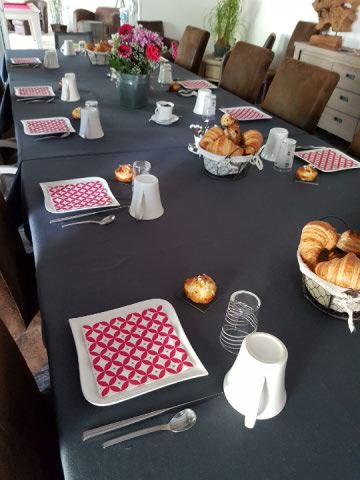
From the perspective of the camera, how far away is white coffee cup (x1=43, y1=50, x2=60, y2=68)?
82.4 inches

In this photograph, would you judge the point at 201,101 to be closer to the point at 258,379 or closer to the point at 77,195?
the point at 77,195

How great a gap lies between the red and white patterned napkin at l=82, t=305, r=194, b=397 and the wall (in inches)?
148

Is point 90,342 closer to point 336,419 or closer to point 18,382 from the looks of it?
point 18,382

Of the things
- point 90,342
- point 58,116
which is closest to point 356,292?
point 90,342

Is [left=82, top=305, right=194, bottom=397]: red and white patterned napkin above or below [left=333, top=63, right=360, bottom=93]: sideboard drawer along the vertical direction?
below

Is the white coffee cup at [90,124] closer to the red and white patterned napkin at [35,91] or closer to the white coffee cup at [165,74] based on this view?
the red and white patterned napkin at [35,91]

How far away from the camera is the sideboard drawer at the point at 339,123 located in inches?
114

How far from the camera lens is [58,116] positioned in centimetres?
148

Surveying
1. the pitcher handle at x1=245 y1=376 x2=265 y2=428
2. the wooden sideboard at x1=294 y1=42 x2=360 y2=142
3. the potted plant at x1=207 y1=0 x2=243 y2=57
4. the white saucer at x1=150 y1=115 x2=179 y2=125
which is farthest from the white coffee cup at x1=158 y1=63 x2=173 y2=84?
the potted plant at x1=207 y1=0 x2=243 y2=57

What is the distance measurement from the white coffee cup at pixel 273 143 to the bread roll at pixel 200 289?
0.70 m

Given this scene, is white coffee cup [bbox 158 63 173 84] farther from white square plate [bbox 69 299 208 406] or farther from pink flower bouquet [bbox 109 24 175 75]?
white square plate [bbox 69 299 208 406]

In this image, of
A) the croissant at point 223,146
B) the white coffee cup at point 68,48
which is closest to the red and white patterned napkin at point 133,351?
the croissant at point 223,146

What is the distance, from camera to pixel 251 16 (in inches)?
161

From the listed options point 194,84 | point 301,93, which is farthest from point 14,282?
point 194,84
